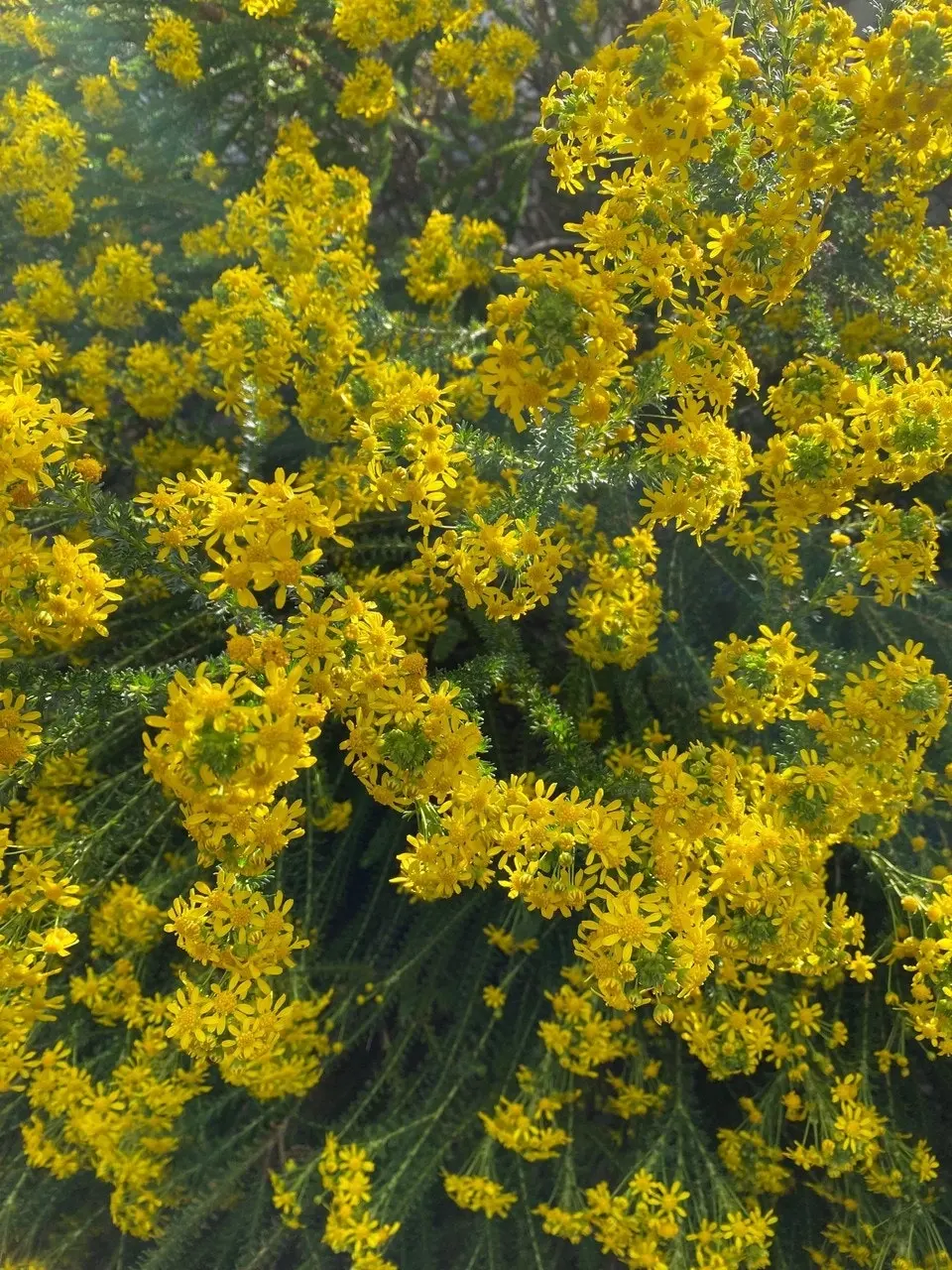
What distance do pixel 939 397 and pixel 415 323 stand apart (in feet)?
7.05

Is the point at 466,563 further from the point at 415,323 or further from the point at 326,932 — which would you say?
the point at 326,932

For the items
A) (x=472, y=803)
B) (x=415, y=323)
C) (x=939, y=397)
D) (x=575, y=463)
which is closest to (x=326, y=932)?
(x=472, y=803)

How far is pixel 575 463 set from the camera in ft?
7.21

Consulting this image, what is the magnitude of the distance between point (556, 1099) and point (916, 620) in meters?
2.29

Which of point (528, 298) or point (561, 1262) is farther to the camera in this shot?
point (561, 1262)

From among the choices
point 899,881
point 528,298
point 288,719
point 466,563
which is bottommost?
point 899,881

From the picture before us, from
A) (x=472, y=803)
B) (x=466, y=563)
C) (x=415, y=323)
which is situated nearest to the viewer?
(x=472, y=803)

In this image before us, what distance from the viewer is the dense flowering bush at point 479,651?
6.08ft

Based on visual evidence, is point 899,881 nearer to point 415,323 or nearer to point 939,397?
point 939,397

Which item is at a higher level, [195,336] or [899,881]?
[195,336]

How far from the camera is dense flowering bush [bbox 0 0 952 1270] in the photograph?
185 cm

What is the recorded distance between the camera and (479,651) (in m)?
3.30

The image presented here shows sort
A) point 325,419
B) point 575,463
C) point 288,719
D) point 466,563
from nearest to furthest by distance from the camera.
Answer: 1. point 288,719
2. point 466,563
3. point 575,463
4. point 325,419

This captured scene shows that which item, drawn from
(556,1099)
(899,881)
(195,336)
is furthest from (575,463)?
(556,1099)
